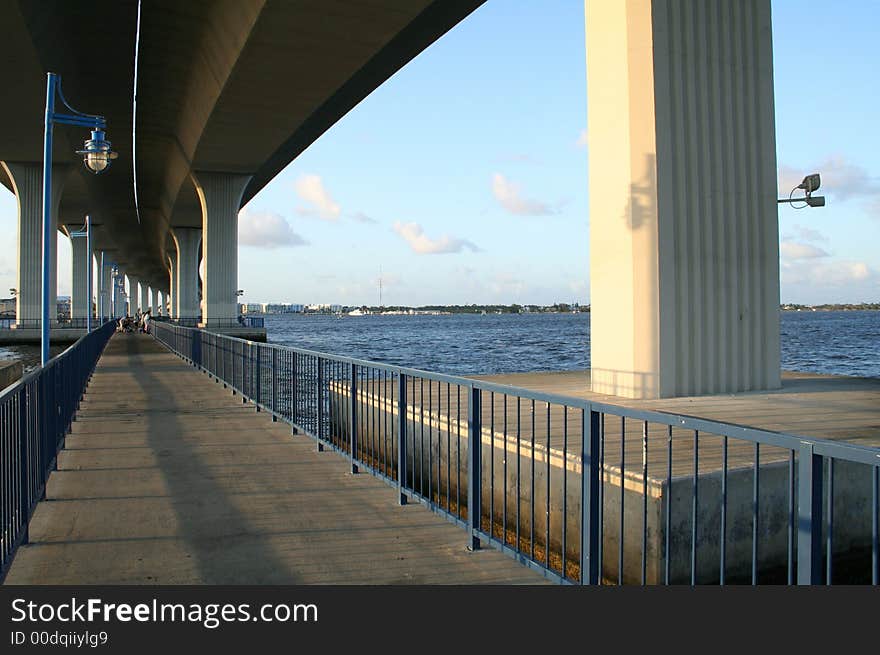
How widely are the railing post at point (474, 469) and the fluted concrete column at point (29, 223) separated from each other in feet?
155

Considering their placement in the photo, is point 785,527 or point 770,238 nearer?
→ point 785,527

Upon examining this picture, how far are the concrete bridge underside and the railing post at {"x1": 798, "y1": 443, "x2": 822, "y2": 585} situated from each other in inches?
304

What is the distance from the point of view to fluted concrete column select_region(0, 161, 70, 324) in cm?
4609

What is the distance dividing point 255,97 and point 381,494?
23.8m

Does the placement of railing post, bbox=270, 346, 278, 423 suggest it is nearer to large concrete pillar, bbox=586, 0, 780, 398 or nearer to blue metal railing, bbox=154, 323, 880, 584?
blue metal railing, bbox=154, 323, 880, 584

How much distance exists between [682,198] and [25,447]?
8.75 m

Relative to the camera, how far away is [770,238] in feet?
37.4

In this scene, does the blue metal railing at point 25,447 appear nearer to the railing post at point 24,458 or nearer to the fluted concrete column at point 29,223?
the railing post at point 24,458

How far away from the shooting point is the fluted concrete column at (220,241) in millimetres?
43969

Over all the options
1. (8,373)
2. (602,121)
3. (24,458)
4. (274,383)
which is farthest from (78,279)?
(24,458)

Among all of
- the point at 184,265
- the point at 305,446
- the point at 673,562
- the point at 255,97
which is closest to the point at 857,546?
the point at 673,562

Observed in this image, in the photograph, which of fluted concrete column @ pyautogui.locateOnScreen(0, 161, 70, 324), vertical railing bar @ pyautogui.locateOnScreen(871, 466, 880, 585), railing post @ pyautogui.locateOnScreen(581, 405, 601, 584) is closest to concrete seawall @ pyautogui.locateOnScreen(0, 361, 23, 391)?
railing post @ pyautogui.locateOnScreen(581, 405, 601, 584)

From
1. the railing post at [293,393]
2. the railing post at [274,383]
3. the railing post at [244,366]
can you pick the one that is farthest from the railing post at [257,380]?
the railing post at [293,393]
